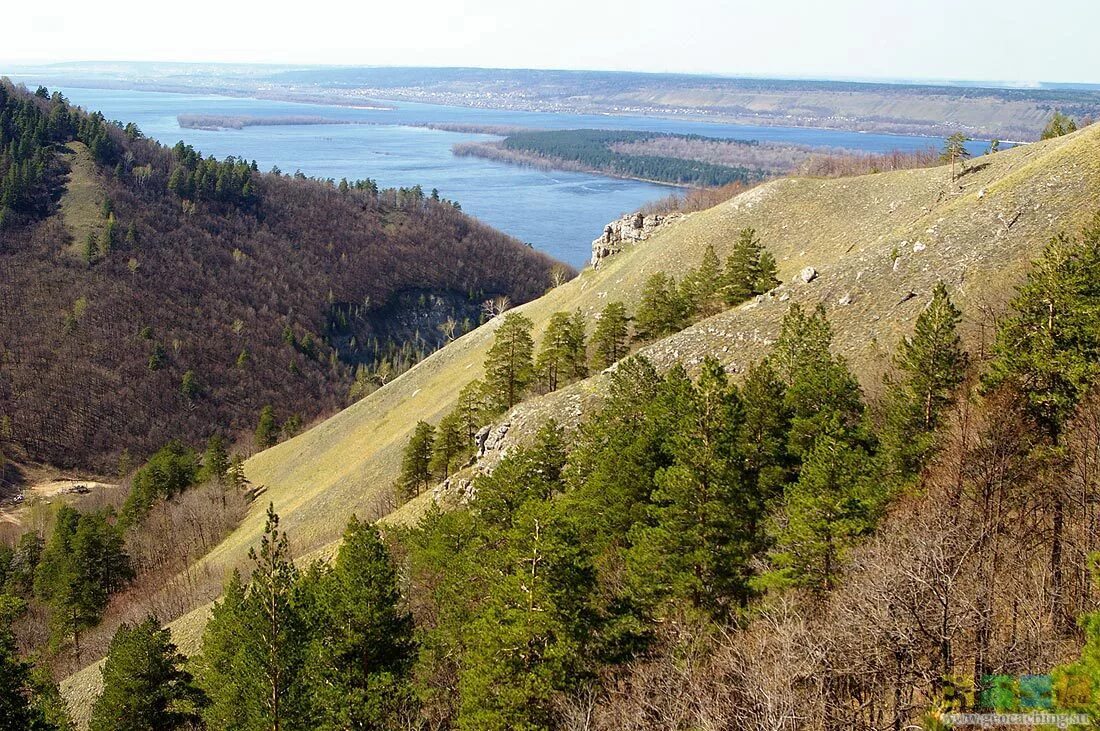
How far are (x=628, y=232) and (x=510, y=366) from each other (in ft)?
172

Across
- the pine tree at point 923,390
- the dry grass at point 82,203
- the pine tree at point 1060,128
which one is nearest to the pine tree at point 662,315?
the pine tree at point 923,390

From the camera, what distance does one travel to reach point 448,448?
156 feet

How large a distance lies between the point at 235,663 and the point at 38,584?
4642 centimetres

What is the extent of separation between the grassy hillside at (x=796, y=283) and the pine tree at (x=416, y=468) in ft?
10.4

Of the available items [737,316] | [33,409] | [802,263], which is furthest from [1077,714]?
[33,409]

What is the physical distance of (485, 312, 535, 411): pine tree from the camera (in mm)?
49625

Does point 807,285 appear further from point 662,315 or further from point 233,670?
point 233,670

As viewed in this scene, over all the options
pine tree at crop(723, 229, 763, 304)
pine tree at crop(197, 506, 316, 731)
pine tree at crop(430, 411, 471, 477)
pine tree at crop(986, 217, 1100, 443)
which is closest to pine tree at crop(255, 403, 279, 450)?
pine tree at crop(430, 411, 471, 477)

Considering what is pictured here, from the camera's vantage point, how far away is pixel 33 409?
111375 millimetres

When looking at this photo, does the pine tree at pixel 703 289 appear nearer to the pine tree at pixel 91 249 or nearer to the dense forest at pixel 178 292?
the dense forest at pixel 178 292

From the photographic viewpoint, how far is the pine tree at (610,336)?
163 ft

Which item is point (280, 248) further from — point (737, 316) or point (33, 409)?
point (737, 316)

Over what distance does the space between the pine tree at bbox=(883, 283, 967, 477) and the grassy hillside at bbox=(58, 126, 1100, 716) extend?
27.0ft

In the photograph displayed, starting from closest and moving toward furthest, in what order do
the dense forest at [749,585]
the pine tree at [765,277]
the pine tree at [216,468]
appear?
the dense forest at [749,585] < the pine tree at [765,277] < the pine tree at [216,468]
